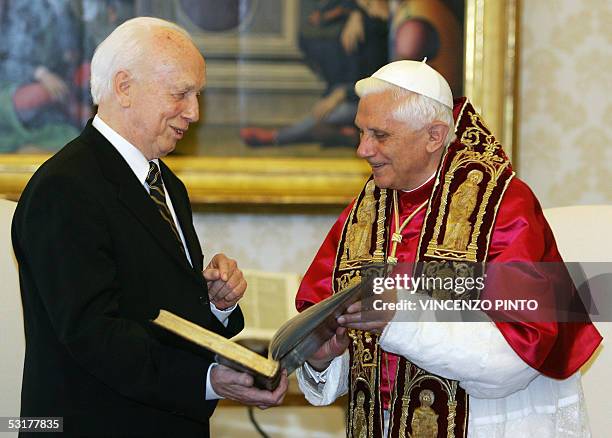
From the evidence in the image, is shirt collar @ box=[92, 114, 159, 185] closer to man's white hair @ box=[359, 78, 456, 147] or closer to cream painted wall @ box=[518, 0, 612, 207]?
man's white hair @ box=[359, 78, 456, 147]

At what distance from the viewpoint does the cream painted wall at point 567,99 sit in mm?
4836

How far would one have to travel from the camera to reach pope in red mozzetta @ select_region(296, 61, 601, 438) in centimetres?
272

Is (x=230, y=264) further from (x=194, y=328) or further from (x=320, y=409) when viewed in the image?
(x=320, y=409)

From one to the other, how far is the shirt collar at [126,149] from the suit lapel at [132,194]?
20 mm

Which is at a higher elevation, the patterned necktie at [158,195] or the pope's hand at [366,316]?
the patterned necktie at [158,195]

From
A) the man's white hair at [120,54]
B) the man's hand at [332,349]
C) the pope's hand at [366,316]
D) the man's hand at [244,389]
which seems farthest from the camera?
the man's hand at [332,349]

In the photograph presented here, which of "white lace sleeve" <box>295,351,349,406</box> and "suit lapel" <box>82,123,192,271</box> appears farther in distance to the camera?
"white lace sleeve" <box>295,351,349,406</box>

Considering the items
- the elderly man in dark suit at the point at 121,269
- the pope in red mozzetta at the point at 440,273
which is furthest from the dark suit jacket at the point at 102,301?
the pope in red mozzetta at the point at 440,273

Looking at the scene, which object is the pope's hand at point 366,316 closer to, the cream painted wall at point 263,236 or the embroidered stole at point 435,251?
the embroidered stole at point 435,251

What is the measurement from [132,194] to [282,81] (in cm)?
216

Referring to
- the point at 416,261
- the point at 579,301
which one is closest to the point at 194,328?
the point at 416,261


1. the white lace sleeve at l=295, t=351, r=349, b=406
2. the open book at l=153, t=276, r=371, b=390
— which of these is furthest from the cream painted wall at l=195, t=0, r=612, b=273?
the open book at l=153, t=276, r=371, b=390

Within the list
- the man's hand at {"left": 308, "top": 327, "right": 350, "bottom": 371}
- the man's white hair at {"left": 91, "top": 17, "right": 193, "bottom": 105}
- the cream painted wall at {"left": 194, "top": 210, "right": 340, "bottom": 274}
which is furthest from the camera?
the cream painted wall at {"left": 194, "top": 210, "right": 340, "bottom": 274}

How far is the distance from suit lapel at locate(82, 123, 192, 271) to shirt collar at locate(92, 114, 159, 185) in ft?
0.06
